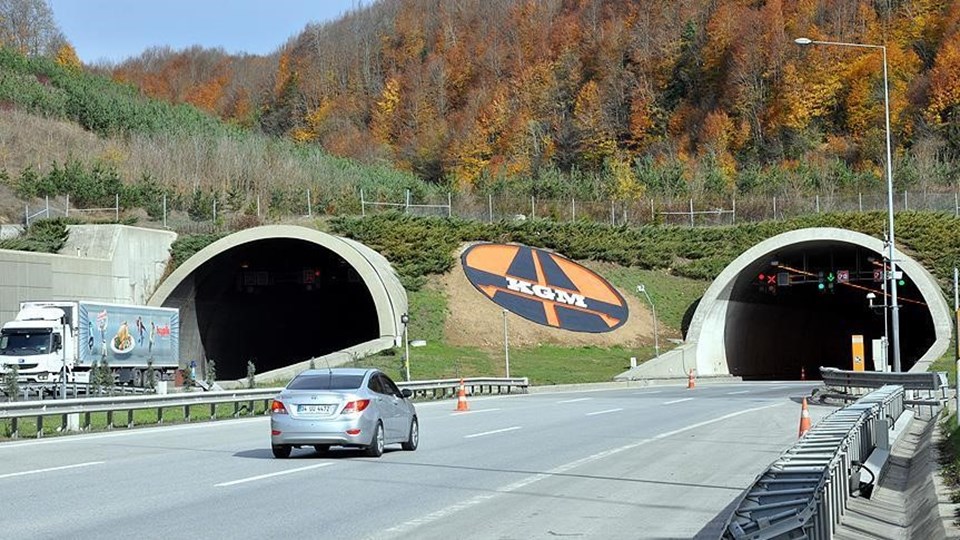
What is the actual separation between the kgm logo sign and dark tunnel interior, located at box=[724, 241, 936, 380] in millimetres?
6596

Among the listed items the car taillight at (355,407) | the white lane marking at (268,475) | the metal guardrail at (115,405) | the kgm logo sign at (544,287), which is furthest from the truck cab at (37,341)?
the white lane marking at (268,475)

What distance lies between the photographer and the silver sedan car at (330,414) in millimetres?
18844

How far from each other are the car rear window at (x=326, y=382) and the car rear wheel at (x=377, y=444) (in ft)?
2.44

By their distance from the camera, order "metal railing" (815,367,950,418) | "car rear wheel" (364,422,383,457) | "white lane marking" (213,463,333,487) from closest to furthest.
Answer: "white lane marking" (213,463,333,487) < "car rear wheel" (364,422,383,457) < "metal railing" (815,367,950,418)

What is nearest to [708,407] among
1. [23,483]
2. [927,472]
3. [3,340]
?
[927,472]

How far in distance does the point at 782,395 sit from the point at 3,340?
26.3 m

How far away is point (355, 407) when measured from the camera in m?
18.9

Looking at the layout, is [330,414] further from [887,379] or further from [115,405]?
[887,379]

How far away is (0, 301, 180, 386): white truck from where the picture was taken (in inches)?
1713

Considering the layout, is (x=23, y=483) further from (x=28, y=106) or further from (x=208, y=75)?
(x=208, y=75)

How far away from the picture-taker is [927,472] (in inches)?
598

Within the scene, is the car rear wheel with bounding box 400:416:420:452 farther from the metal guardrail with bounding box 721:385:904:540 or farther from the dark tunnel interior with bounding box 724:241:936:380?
the dark tunnel interior with bounding box 724:241:936:380

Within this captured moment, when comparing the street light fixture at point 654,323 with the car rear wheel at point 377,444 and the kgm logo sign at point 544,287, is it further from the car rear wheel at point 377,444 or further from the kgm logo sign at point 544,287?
the car rear wheel at point 377,444

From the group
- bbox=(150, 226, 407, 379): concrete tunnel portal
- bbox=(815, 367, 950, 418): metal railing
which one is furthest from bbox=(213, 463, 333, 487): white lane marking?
bbox=(150, 226, 407, 379): concrete tunnel portal
